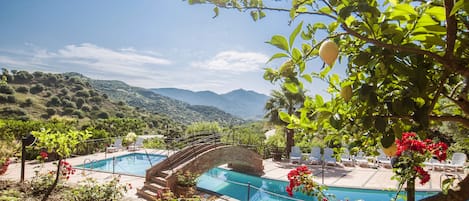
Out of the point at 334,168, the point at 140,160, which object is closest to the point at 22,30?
the point at 140,160

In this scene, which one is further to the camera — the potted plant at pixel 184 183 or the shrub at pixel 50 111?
the shrub at pixel 50 111

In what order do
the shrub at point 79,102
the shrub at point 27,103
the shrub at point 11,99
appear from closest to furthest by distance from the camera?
the shrub at point 11,99 < the shrub at point 27,103 < the shrub at point 79,102

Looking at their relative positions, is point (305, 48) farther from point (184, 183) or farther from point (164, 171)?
point (164, 171)

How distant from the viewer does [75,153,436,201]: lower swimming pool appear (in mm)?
9703

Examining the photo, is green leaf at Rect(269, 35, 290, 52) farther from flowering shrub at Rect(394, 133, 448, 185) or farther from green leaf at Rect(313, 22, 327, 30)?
flowering shrub at Rect(394, 133, 448, 185)

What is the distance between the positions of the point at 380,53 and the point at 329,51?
15cm

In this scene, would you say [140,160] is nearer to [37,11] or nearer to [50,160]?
[50,160]

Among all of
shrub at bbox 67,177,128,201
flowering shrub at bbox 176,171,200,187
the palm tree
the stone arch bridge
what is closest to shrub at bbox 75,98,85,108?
the palm tree

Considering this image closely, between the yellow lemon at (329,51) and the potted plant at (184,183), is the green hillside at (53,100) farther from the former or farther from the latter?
the yellow lemon at (329,51)

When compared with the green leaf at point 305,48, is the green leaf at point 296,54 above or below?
below

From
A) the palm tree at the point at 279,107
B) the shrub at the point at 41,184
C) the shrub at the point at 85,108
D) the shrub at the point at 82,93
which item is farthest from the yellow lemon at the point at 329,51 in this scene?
the shrub at the point at 82,93

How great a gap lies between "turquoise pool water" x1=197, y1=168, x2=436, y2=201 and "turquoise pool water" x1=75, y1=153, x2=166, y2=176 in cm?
315

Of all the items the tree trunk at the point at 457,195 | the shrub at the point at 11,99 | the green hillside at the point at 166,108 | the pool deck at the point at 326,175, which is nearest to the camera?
the tree trunk at the point at 457,195

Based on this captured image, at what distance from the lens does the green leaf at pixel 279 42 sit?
31.3 inches
